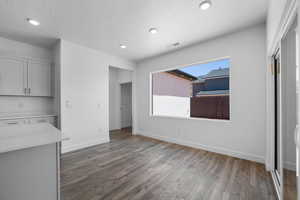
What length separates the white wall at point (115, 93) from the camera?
5.39 m

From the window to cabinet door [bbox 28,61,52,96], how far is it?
2949mm

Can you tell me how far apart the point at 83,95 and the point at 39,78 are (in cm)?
112

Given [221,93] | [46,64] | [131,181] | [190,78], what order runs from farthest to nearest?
[190,78] → [46,64] → [221,93] → [131,181]

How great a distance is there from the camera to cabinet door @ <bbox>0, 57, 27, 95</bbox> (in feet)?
8.80

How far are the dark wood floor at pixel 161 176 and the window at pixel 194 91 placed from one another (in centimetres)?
105

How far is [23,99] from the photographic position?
3104 mm

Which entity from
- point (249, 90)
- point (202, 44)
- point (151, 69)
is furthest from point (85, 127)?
point (249, 90)

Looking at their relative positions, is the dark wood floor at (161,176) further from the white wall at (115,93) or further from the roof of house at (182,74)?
the white wall at (115,93)

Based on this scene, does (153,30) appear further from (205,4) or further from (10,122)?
(10,122)

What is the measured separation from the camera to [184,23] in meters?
2.29

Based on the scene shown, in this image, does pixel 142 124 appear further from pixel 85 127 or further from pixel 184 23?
pixel 184 23

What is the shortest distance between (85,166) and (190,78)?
3216 millimetres

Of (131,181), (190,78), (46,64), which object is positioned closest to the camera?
(131,181)

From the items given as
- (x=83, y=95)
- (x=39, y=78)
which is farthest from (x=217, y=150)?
(x=39, y=78)
